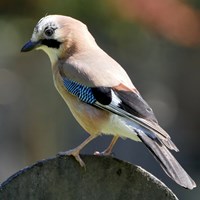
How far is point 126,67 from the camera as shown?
1443 centimetres

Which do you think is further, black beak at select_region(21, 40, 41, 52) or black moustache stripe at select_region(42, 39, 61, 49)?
black moustache stripe at select_region(42, 39, 61, 49)

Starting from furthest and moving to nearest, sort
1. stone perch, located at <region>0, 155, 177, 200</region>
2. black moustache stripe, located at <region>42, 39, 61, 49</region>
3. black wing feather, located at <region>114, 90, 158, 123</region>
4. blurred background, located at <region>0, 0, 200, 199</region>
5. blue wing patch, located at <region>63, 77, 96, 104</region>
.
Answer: blurred background, located at <region>0, 0, 200, 199</region>
black moustache stripe, located at <region>42, 39, 61, 49</region>
blue wing patch, located at <region>63, 77, 96, 104</region>
black wing feather, located at <region>114, 90, 158, 123</region>
stone perch, located at <region>0, 155, 177, 200</region>

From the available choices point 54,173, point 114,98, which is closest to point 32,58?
point 114,98

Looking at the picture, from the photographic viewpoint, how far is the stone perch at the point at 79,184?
4438 millimetres

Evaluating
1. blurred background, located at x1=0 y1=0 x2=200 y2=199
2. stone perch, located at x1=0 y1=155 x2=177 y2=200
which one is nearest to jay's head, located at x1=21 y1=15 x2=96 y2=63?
stone perch, located at x1=0 y1=155 x2=177 y2=200

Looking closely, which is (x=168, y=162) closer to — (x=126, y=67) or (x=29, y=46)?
(x=29, y=46)

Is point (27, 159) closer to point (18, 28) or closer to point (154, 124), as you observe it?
point (18, 28)

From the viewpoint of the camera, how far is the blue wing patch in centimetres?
566

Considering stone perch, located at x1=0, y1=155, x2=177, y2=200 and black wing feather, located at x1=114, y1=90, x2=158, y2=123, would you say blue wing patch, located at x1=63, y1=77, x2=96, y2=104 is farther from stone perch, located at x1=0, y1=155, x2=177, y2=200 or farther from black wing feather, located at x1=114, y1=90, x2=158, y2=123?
stone perch, located at x1=0, y1=155, x2=177, y2=200

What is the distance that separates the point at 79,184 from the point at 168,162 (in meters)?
0.69

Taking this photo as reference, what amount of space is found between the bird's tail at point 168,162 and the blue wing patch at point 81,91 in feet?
1.57

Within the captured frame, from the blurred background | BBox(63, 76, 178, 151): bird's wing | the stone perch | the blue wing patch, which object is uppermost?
the stone perch

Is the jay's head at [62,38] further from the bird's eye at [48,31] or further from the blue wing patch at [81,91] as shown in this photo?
the blue wing patch at [81,91]

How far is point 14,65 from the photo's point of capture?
1313 cm
